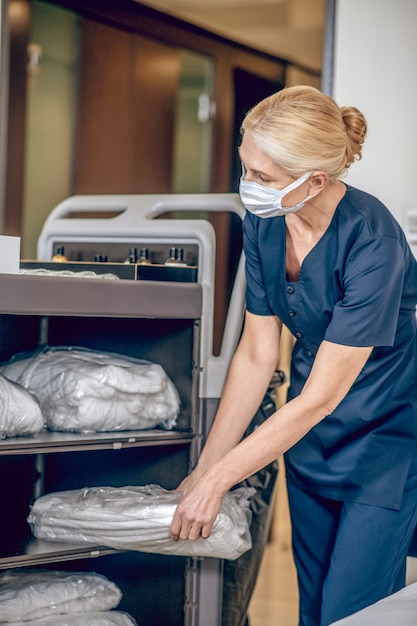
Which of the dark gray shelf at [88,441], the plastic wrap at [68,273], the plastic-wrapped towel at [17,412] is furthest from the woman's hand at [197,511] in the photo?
the plastic wrap at [68,273]

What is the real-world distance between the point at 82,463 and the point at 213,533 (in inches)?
15.0

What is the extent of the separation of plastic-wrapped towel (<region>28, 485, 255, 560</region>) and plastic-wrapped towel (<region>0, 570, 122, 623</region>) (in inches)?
4.7

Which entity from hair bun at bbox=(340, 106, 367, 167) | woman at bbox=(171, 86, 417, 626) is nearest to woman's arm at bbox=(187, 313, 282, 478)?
woman at bbox=(171, 86, 417, 626)

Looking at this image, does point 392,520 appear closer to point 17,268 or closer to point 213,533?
point 213,533

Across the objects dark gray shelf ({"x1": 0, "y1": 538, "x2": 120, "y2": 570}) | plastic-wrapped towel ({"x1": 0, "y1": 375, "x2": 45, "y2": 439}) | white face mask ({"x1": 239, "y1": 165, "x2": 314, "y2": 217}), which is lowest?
dark gray shelf ({"x1": 0, "y1": 538, "x2": 120, "y2": 570})

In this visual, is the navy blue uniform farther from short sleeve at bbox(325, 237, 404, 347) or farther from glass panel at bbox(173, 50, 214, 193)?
glass panel at bbox(173, 50, 214, 193)

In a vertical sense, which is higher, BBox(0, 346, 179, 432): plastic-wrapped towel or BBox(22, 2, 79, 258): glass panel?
BBox(22, 2, 79, 258): glass panel

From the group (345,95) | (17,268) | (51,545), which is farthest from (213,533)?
(345,95)

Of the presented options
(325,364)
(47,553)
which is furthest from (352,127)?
(47,553)

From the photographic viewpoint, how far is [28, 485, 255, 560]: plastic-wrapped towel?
1.64 metres

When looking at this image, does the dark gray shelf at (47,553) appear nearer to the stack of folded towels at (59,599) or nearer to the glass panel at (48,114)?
the stack of folded towels at (59,599)

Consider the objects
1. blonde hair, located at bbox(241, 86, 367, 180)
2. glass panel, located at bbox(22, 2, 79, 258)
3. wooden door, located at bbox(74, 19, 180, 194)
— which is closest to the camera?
blonde hair, located at bbox(241, 86, 367, 180)

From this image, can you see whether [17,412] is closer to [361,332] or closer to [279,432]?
[279,432]

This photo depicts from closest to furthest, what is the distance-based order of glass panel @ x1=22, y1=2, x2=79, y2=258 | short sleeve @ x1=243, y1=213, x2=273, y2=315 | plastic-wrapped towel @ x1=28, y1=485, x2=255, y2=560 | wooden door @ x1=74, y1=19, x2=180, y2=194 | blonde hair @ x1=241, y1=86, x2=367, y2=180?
blonde hair @ x1=241, y1=86, x2=367, y2=180 → plastic-wrapped towel @ x1=28, y1=485, x2=255, y2=560 → short sleeve @ x1=243, y1=213, x2=273, y2=315 → glass panel @ x1=22, y1=2, x2=79, y2=258 → wooden door @ x1=74, y1=19, x2=180, y2=194
